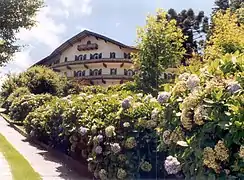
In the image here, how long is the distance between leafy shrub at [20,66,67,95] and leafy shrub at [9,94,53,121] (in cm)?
649

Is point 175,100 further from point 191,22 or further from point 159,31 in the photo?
point 191,22

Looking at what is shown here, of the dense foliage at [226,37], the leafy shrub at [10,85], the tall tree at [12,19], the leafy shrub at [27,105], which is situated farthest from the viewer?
the leafy shrub at [10,85]

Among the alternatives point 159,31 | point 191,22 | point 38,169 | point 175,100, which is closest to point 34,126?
point 38,169

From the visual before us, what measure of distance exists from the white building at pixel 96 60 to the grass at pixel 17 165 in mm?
31356

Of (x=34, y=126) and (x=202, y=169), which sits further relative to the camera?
(x=34, y=126)

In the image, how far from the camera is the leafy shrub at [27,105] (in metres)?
14.7

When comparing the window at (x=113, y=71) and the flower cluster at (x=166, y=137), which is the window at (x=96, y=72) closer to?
the window at (x=113, y=71)

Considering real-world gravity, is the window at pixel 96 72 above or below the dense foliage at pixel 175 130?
above

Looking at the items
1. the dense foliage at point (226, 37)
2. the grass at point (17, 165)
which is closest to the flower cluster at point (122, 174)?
the grass at point (17, 165)

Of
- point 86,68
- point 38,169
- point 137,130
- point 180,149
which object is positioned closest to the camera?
point 180,149

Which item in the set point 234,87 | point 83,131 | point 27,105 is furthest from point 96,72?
point 234,87

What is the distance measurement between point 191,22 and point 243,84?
4498 cm

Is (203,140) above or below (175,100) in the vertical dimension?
below

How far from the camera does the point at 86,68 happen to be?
44.8 metres
